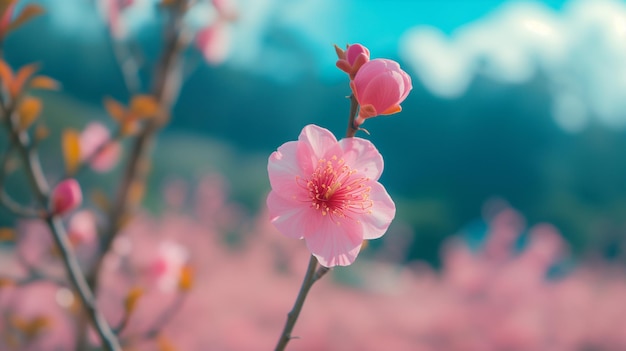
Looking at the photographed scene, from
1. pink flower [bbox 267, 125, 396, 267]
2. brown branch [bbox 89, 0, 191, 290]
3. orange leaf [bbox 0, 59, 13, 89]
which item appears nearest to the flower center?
pink flower [bbox 267, 125, 396, 267]

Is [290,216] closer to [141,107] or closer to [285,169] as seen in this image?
[285,169]

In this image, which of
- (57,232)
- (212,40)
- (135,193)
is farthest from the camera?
(212,40)

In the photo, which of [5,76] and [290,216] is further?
[5,76]

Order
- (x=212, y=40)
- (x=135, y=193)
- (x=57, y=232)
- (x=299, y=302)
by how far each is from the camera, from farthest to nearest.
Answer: (x=212, y=40)
(x=135, y=193)
(x=57, y=232)
(x=299, y=302)

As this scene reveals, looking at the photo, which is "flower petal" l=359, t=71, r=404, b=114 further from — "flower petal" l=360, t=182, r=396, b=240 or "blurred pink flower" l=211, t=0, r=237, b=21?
"blurred pink flower" l=211, t=0, r=237, b=21

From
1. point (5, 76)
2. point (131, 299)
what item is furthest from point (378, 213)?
point (5, 76)

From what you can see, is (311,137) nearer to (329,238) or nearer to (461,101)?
(329,238)
